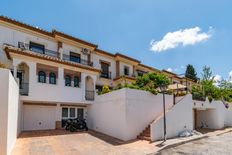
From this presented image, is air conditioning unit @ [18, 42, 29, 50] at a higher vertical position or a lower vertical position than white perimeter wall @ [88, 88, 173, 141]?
higher

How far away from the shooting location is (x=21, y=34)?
17078 mm

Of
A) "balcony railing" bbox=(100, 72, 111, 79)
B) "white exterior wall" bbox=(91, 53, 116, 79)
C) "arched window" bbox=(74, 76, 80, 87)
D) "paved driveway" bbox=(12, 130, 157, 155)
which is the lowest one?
"paved driveway" bbox=(12, 130, 157, 155)

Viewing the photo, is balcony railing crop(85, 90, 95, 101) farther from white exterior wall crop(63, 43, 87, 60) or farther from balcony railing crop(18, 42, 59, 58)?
balcony railing crop(18, 42, 59, 58)

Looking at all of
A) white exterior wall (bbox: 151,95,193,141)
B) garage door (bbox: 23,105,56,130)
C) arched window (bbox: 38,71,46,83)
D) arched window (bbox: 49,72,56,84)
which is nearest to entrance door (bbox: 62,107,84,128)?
garage door (bbox: 23,105,56,130)

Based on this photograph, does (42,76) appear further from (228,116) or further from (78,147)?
(228,116)

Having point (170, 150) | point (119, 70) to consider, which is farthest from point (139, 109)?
point (119, 70)

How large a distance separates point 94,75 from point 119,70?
246 inches

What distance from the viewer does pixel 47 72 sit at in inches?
643

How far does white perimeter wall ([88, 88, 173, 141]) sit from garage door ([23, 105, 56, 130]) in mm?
4379

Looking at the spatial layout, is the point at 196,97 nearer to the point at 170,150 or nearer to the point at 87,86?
the point at 170,150

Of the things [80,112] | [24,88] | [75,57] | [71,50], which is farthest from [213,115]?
[24,88]

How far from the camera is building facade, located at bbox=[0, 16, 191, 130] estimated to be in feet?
50.1

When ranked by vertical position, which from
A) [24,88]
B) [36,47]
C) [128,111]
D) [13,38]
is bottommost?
[128,111]

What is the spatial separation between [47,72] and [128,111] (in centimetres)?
767
